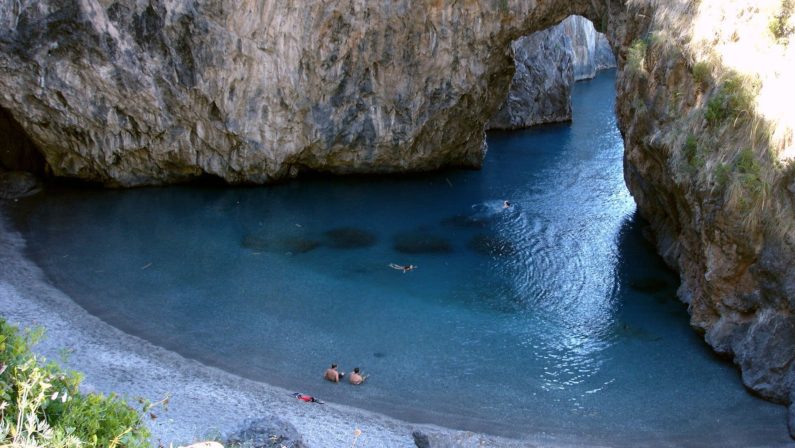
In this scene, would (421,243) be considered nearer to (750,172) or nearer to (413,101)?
(413,101)

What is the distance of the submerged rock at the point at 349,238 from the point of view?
24734 millimetres

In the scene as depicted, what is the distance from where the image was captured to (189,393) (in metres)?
14.9

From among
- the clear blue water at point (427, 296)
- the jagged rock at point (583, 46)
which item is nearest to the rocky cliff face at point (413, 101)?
the clear blue water at point (427, 296)

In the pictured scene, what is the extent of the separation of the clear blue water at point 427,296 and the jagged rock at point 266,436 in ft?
11.0

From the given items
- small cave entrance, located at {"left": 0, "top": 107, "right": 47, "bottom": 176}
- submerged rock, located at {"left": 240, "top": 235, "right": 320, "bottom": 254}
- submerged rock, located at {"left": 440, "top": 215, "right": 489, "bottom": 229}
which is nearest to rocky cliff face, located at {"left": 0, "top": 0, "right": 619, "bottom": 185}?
small cave entrance, located at {"left": 0, "top": 107, "right": 47, "bottom": 176}

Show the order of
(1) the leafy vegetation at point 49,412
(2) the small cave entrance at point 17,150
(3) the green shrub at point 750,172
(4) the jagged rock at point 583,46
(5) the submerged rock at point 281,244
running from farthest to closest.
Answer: (4) the jagged rock at point 583,46
(2) the small cave entrance at point 17,150
(5) the submerged rock at point 281,244
(3) the green shrub at point 750,172
(1) the leafy vegetation at point 49,412

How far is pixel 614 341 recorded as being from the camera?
18.5 meters

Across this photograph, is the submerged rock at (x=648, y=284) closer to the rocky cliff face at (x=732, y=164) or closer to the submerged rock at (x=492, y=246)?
the rocky cliff face at (x=732, y=164)

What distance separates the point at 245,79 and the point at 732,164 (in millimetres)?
17926

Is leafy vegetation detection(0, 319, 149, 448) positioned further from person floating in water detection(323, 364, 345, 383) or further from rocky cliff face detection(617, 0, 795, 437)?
rocky cliff face detection(617, 0, 795, 437)

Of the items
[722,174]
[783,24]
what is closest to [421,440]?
[722,174]

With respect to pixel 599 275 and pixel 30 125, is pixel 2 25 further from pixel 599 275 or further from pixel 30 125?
pixel 599 275

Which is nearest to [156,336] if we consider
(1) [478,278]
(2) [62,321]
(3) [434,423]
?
(2) [62,321]

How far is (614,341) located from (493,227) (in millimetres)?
8892
